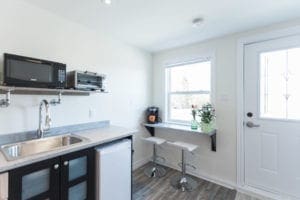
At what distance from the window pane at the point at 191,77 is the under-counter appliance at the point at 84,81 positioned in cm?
158

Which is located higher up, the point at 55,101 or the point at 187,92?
the point at 187,92

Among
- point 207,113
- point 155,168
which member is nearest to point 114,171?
point 155,168

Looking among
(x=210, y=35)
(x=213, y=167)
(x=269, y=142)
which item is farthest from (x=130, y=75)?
(x=269, y=142)

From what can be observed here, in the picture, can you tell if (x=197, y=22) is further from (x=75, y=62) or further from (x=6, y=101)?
(x=6, y=101)

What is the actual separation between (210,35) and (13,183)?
9.20 feet

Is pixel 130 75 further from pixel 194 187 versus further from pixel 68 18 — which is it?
pixel 194 187

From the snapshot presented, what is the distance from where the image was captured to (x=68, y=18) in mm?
2037

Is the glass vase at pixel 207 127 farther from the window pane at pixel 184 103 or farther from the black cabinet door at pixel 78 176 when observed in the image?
the black cabinet door at pixel 78 176

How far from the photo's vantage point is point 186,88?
3.12 meters

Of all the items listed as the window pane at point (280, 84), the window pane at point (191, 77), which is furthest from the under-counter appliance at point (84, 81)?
the window pane at point (280, 84)

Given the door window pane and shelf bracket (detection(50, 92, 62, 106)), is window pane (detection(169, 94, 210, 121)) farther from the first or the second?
the door window pane

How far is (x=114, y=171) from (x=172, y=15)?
189 cm

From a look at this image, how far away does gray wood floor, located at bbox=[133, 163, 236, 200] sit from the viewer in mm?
2221

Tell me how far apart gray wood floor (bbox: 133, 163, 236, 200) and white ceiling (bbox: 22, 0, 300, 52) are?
7.52ft
